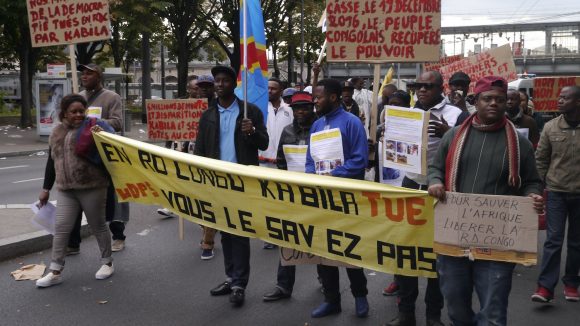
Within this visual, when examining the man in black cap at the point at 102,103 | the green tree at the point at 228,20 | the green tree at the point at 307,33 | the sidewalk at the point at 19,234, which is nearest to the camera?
the man in black cap at the point at 102,103

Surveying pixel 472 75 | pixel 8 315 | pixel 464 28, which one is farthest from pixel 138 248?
pixel 464 28

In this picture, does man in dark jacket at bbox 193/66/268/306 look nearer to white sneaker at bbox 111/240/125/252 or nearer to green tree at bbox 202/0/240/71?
white sneaker at bbox 111/240/125/252

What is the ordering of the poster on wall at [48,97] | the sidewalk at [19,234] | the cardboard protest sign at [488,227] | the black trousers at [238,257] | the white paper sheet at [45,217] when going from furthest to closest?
the poster on wall at [48,97] → the sidewalk at [19,234] → the white paper sheet at [45,217] → the black trousers at [238,257] → the cardboard protest sign at [488,227]

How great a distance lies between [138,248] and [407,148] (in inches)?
145

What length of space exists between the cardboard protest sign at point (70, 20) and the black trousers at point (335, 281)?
12.4 feet

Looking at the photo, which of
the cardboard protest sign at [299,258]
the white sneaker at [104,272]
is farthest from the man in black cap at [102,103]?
the cardboard protest sign at [299,258]

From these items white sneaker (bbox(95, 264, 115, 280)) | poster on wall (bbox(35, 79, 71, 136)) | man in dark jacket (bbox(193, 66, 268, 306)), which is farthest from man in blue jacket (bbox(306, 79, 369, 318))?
poster on wall (bbox(35, 79, 71, 136))

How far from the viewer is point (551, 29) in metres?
75.4

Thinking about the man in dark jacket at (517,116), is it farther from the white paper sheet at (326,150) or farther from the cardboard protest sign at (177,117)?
the cardboard protest sign at (177,117)

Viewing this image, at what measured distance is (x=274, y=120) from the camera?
7.57 metres

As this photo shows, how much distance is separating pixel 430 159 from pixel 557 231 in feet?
4.76

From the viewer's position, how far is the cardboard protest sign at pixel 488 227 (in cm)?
340

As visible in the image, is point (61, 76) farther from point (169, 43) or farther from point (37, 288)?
point (37, 288)

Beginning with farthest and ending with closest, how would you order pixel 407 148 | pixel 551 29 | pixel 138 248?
1. pixel 551 29
2. pixel 138 248
3. pixel 407 148
